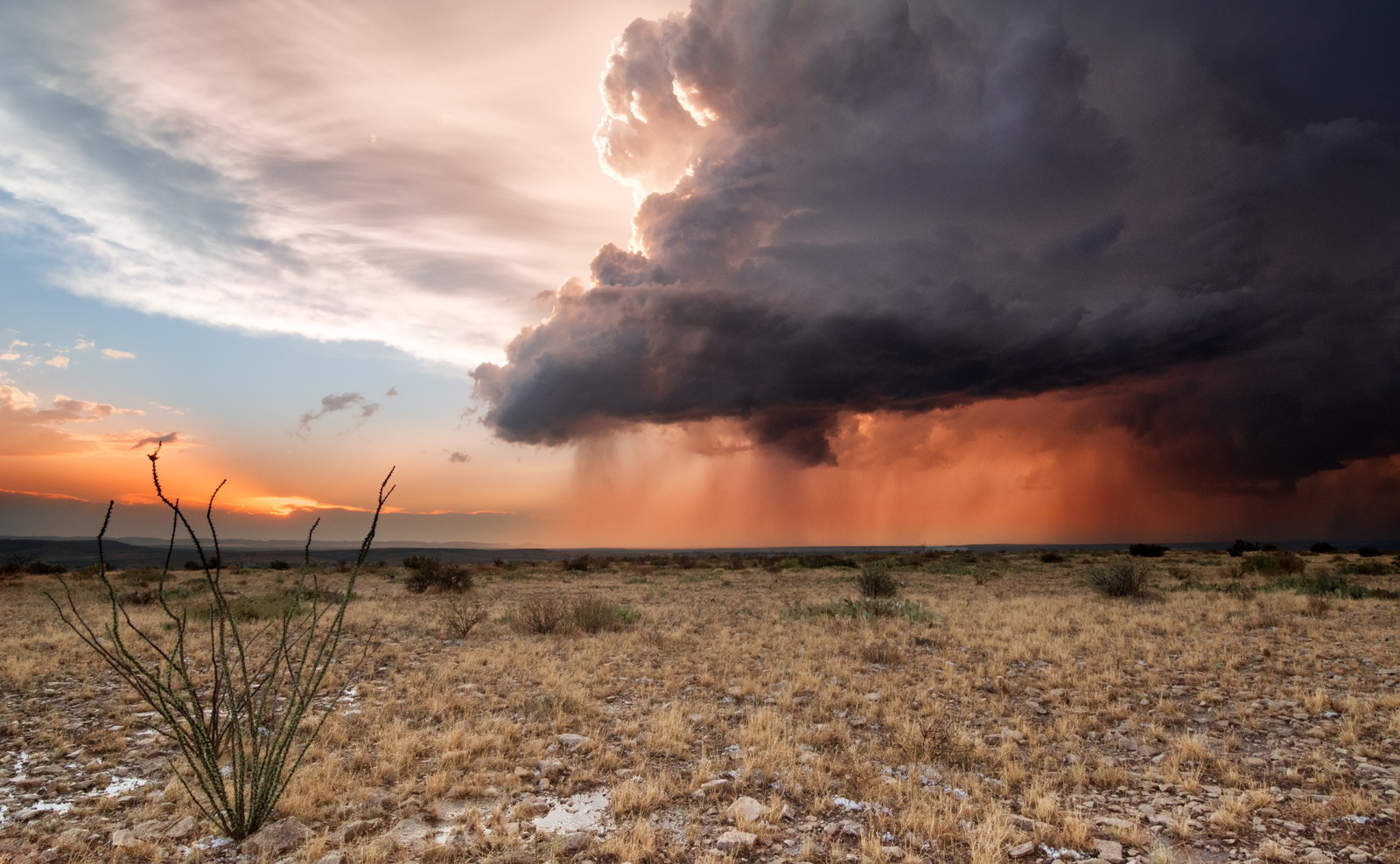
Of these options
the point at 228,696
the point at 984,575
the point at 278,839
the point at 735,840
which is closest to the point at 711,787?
the point at 735,840

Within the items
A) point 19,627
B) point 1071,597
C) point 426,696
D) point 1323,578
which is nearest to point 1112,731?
point 426,696

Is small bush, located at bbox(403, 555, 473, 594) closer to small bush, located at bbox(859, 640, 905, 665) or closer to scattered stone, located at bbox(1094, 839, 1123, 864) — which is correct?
small bush, located at bbox(859, 640, 905, 665)

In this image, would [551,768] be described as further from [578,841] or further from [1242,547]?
[1242,547]

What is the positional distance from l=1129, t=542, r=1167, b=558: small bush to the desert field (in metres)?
43.2

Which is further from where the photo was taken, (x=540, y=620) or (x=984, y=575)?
(x=984, y=575)

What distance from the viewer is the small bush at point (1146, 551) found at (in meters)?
54.7

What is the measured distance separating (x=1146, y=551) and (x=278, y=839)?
210 ft

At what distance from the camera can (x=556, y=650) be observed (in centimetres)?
1414

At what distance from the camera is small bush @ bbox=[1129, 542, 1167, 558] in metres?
54.7

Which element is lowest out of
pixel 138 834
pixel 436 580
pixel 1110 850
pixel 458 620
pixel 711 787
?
pixel 436 580

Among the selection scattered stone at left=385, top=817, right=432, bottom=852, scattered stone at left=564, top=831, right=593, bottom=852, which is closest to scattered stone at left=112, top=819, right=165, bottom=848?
scattered stone at left=385, top=817, right=432, bottom=852

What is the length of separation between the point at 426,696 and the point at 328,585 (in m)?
29.7

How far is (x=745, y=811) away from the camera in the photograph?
621cm

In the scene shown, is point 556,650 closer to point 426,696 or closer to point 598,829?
point 426,696
